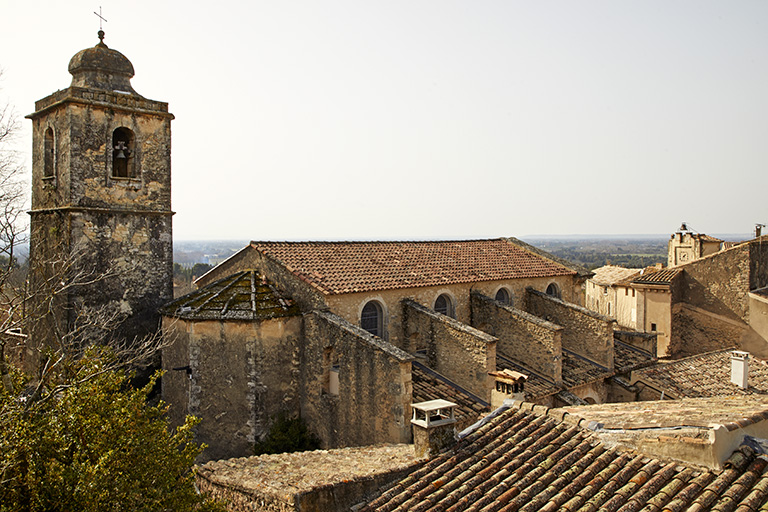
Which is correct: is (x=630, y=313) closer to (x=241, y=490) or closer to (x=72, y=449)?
(x=241, y=490)

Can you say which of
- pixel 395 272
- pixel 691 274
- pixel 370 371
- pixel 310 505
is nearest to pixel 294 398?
pixel 370 371

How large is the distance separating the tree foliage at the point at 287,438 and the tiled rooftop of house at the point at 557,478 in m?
7.63

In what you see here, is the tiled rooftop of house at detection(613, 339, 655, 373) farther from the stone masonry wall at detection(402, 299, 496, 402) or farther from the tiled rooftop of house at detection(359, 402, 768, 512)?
the tiled rooftop of house at detection(359, 402, 768, 512)

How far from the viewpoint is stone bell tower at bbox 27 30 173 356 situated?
55.2 ft

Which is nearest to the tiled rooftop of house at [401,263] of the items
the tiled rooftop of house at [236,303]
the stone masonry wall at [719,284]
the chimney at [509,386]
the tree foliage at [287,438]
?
the tiled rooftop of house at [236,303]

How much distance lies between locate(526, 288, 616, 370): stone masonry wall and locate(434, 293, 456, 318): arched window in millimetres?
4340

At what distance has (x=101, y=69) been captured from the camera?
18031mm

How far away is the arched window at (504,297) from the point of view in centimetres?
2203

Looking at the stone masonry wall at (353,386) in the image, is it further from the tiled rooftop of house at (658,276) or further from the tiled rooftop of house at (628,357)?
the tiled rooftop of house at (658,276)

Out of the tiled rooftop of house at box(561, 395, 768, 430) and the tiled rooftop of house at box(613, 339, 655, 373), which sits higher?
the tiled rooftop of house at box(561, 395, 768, 430)

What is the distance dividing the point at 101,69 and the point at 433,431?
15.4m

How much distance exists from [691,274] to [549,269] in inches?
381

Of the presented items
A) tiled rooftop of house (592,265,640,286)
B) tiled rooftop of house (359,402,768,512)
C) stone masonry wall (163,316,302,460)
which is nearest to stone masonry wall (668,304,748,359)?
tiled rooftop of house (592,265,640,286)

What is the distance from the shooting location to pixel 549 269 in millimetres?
24031
